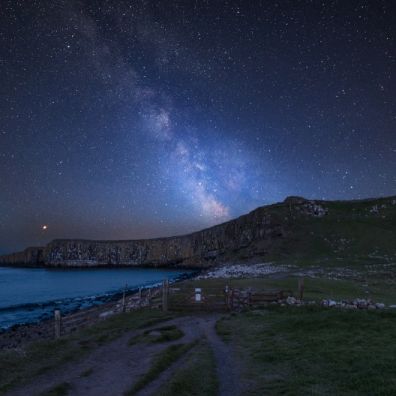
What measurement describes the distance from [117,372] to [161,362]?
1917 millimetres

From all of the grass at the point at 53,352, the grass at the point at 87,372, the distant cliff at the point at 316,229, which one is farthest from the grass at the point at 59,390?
the distant cliff at the point at 316,229

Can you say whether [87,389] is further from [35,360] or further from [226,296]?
[226,296]

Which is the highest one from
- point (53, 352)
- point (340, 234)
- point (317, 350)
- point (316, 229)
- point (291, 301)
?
point (316, 229)

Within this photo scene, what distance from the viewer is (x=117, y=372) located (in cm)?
1555

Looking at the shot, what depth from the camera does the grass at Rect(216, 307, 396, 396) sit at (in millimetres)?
12727

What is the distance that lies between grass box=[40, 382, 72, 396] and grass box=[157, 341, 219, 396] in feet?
11.7

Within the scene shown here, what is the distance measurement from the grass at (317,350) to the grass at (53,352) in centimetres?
688

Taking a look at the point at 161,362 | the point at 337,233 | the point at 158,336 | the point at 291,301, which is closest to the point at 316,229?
the point at 337,233

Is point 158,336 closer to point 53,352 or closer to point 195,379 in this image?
point 53,352

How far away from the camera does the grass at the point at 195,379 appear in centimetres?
1281

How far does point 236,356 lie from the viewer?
17.2 m

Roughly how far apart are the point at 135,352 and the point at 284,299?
15703mm

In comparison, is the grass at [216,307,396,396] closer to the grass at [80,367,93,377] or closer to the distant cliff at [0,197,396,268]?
the grass at [80,367,93,377]

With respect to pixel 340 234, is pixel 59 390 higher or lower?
lower
